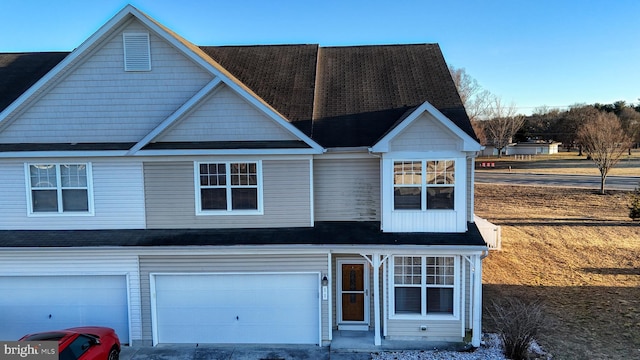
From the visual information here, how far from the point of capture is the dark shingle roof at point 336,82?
1251 centimetres

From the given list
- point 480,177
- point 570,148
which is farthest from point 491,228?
point 570,148

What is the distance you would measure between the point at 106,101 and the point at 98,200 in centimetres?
291

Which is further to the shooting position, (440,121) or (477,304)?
(440,121)

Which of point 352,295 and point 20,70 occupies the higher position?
point 20,70

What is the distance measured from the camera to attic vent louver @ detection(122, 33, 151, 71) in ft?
37.9

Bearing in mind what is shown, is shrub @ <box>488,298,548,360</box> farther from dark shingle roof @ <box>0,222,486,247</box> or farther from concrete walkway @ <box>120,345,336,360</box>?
concrete walkway @ <box>120,345,336,360</box>

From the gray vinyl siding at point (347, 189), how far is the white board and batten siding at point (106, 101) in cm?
451

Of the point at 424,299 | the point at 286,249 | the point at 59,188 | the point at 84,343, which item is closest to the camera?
the point at 84,343

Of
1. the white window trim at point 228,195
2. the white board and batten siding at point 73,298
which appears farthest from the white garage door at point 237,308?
the white window trim at point 228,195

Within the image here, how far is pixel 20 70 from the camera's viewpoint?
14484 millimetres

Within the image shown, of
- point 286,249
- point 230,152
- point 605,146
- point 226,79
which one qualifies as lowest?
point 286,249

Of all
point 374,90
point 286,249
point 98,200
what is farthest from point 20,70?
point 374,90

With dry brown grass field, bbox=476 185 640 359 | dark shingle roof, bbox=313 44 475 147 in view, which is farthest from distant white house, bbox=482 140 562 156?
dark shingle roof, bbox=313 44 475 147

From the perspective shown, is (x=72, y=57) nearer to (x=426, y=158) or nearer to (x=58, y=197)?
(x=58, y=197)
